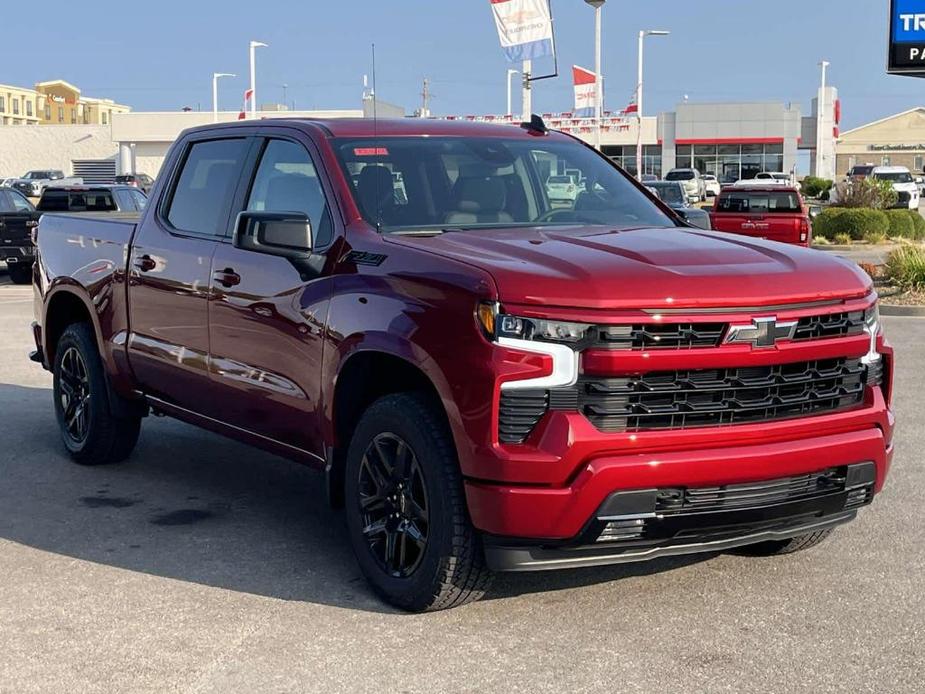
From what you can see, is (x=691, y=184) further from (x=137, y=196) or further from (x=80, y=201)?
(x=80, y=201)

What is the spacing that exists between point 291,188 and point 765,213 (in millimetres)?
18674

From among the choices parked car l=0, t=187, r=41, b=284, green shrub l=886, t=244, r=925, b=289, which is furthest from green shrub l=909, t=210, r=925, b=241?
parked car l=0, t=187, r=41, b=284

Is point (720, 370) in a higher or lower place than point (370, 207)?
lower

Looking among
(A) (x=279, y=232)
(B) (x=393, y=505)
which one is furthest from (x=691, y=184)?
(B) (x=393, y=505)

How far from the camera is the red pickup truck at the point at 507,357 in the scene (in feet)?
14.6

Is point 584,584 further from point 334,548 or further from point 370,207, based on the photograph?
point 370,207

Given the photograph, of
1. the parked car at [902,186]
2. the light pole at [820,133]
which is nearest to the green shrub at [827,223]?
the parked car at [902,186]

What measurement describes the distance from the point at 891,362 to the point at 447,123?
2.52 m

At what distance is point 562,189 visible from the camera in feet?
20.6

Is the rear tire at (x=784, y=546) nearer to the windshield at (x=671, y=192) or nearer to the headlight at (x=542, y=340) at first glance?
the headlight at (x=542, y=340)

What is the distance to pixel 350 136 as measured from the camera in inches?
235

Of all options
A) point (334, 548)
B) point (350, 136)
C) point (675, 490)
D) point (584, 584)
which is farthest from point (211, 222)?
point (675, 490)

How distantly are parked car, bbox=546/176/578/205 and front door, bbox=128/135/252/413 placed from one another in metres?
1.52

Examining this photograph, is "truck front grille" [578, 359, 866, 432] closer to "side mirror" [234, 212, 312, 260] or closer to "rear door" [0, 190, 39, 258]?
"side mirror" [234, 212, 312, 260]
